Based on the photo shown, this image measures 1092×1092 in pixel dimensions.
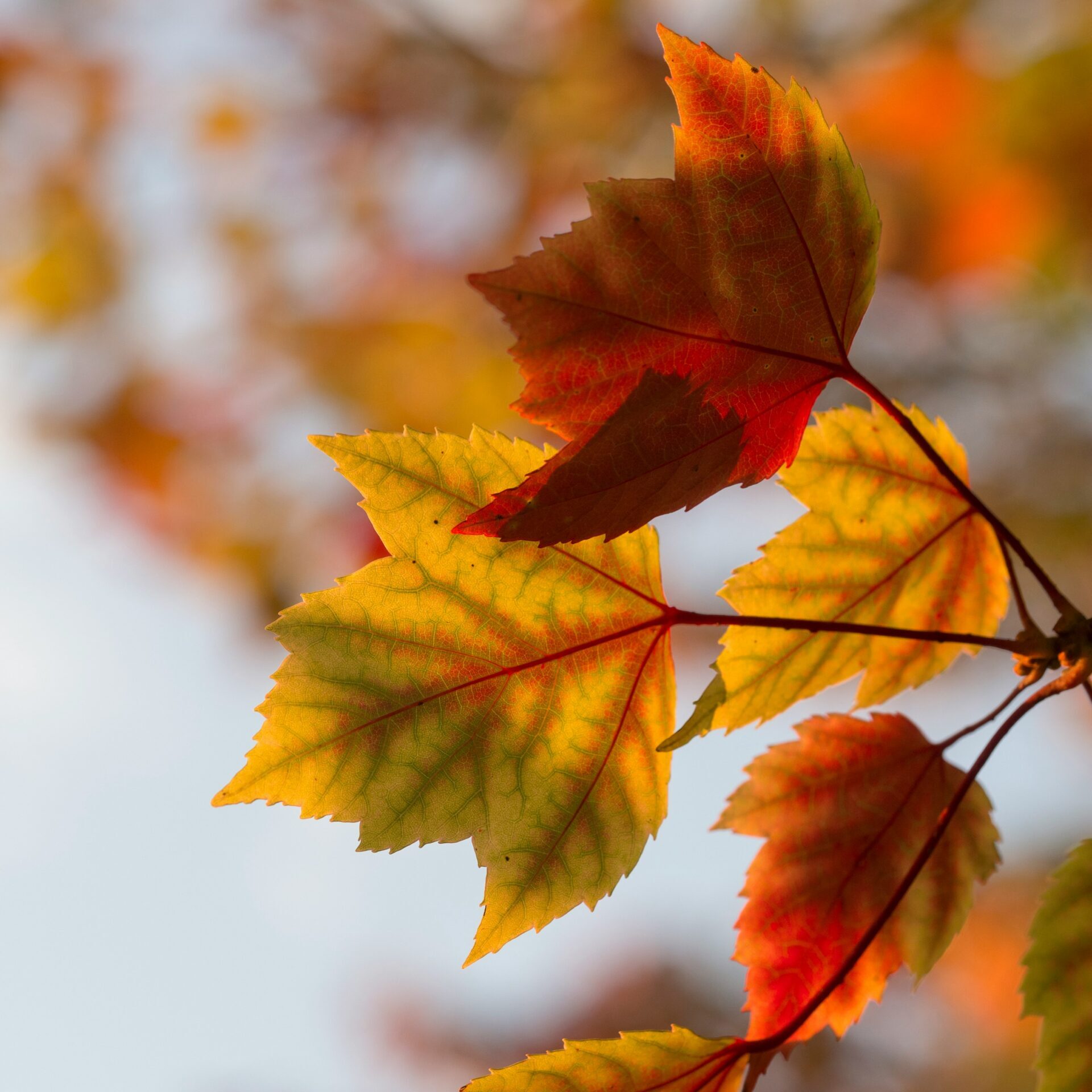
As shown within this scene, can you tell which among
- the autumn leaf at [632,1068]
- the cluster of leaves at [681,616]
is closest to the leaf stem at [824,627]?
the cluster of leaves at [681,616]

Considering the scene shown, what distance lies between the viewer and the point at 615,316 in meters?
0.53

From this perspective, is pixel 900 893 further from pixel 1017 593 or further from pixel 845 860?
pixel 1017 593

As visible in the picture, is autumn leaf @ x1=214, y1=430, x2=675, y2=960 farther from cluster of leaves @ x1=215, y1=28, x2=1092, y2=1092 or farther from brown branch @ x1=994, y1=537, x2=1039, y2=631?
brown branch @ x1=994, y1=537, x2=1039, y2=631

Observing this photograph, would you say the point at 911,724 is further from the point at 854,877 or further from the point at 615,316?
the point at 615,316

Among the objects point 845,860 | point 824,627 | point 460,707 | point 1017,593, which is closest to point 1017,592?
point 1017,593

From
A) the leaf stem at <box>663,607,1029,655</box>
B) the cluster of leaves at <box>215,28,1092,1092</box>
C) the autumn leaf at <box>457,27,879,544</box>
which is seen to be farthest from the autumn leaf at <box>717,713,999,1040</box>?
the autumn leaf at <box>457,27,879,544</box>

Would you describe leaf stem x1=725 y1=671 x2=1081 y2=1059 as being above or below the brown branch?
below

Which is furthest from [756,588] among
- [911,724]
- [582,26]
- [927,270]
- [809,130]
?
[927,270]

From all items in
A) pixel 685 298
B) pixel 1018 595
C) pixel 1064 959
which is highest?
pixel 685 298

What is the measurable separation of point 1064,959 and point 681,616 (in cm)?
35

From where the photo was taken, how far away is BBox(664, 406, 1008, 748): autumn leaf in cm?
63

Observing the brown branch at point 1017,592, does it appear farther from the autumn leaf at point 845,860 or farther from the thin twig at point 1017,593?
the autumn leaf at point 845,860

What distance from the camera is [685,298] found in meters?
0.53

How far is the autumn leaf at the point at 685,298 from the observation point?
0.51 m
